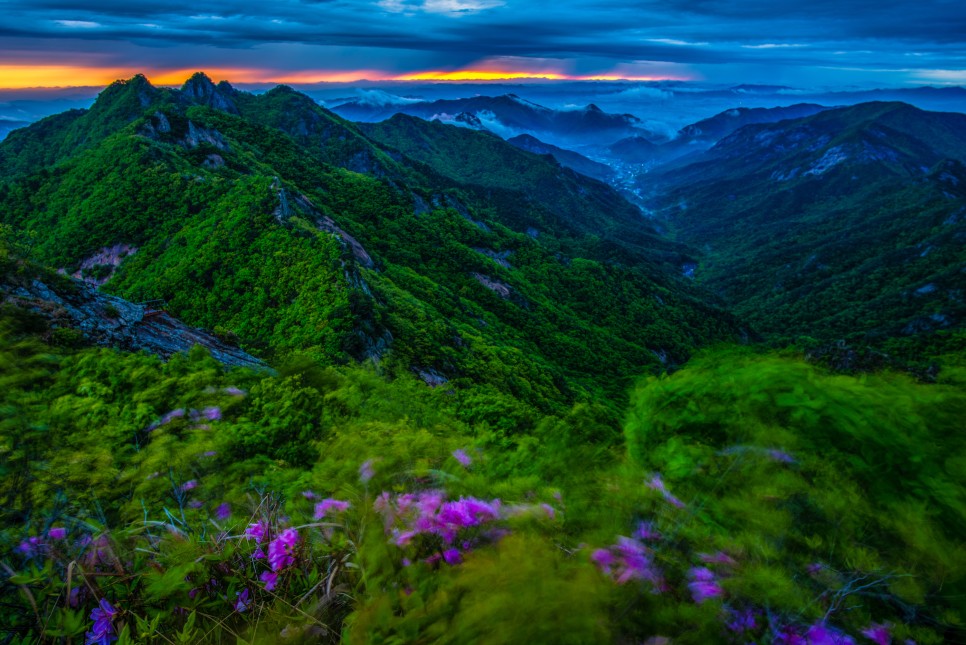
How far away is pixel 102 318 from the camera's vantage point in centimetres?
1170

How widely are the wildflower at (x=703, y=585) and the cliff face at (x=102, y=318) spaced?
12282 millimetres

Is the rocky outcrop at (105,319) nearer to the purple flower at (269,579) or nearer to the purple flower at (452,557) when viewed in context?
the purple flower at (269,579)

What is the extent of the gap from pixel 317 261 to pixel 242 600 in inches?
1023

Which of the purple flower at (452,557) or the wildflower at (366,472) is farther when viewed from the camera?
the wildflower at (366,472)

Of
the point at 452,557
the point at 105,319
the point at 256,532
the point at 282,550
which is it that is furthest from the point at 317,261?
the point at 452,557

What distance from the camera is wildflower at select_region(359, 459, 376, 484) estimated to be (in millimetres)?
5446

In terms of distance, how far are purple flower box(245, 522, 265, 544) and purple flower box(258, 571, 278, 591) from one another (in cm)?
37

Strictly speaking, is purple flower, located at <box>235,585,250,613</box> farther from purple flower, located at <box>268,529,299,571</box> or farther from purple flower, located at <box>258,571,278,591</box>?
purple flower, located at <box>268,529,299,571</box>

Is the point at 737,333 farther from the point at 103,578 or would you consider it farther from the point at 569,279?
the point at 103,578

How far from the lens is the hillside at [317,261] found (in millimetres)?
25953

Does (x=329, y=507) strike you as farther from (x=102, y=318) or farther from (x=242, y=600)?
(x=102, y=318)

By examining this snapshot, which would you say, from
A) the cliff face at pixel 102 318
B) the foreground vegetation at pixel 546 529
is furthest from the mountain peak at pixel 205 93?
the foreground vegetation at pixel 546 529

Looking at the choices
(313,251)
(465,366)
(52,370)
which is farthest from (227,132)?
(52,370)

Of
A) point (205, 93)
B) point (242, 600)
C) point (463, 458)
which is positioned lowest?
point (463, 458)
